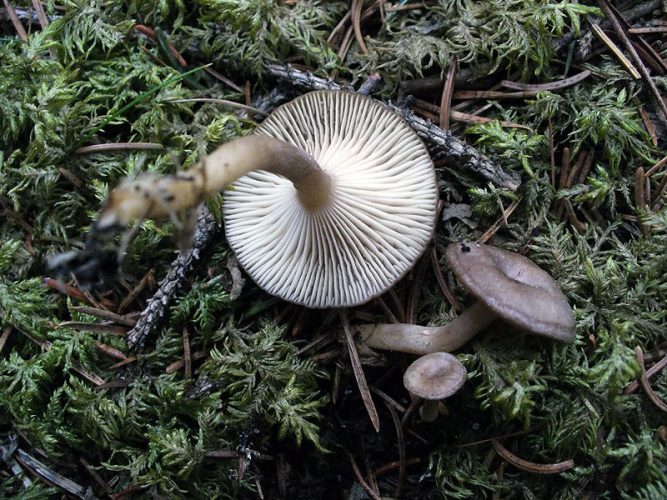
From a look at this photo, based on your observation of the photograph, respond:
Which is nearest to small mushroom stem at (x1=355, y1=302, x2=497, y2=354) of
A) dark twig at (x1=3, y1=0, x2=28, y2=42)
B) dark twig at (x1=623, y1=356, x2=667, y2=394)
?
dark twig at (x1=623, y1=356, x2=667, y2=394)

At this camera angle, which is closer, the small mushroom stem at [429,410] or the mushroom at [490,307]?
the mushroom at [490,307]

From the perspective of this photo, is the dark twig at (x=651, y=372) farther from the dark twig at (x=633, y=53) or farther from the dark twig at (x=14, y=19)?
the dark twig at (x=14, y=19)

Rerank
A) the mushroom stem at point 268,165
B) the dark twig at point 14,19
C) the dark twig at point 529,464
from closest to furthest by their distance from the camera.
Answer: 1. the mushroom stem at point 268,165
2. the dark twig at point 529,464
3. the dark twig at point 14,19

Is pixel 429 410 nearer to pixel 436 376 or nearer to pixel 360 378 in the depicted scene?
pixel 436 376

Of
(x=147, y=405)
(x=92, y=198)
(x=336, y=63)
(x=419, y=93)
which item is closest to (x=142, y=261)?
(x=92, y=198)

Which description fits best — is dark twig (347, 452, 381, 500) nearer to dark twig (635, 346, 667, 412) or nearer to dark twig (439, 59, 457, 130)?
dark twig (635, 346, 667, 412)

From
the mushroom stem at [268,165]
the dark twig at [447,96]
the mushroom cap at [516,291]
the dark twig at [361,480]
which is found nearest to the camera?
the mushroom stem at [268,165]

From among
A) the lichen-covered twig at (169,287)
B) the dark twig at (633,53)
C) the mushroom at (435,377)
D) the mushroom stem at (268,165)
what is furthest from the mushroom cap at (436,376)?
the dark twig at (633,53)
